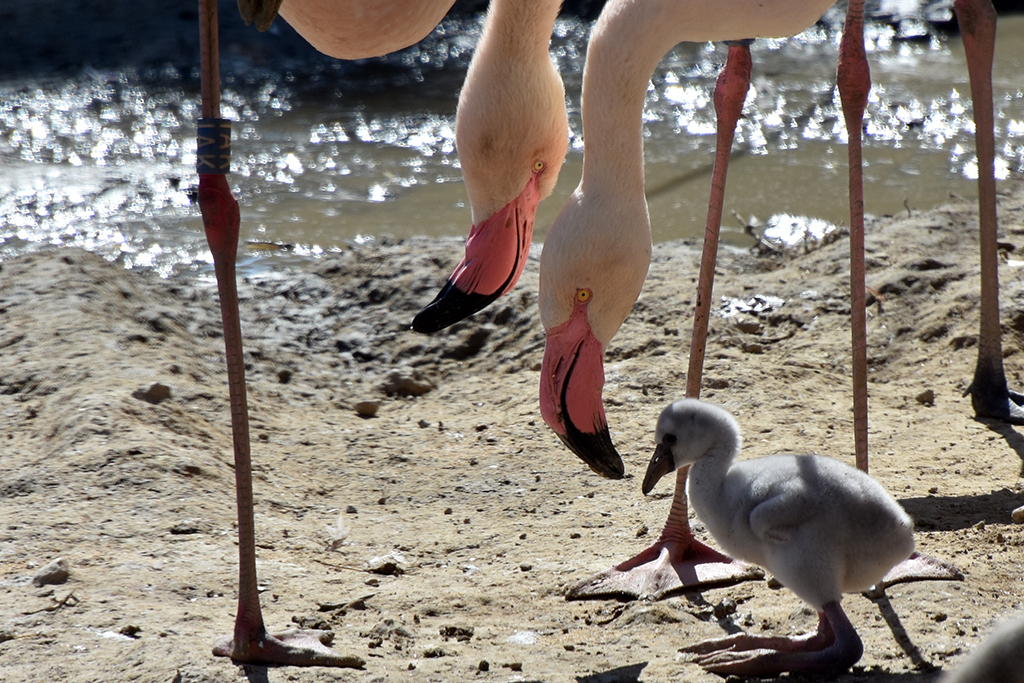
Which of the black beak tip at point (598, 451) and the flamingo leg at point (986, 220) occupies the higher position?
the flamingo leg at point (986, 220)

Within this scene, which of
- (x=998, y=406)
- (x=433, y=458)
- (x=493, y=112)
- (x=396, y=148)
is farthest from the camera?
(x=396, y=148)

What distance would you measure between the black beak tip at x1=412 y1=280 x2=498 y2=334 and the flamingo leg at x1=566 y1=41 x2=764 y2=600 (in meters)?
0.64

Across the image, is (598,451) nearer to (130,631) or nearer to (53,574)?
(130,631)

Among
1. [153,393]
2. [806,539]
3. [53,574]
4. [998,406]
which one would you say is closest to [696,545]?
[806,539]

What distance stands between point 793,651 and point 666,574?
62 centimetres

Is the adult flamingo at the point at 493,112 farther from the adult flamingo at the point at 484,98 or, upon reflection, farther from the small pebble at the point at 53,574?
the small pebble at the point at 53,574

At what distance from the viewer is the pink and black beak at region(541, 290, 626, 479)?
274 cm

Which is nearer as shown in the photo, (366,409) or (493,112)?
(493,112)

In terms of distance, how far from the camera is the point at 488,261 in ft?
10.0

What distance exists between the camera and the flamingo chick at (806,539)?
2.25m

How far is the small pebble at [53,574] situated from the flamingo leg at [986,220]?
3.20 metres

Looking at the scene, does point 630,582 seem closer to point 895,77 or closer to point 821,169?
point 821,169

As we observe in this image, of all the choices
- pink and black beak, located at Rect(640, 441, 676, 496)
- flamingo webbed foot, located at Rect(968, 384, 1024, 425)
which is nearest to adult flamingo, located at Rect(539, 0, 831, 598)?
pink and black beak, located at Rect(640, 441, 676, 496)

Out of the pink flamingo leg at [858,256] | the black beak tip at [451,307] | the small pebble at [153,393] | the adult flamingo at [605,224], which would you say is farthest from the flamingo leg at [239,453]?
the small pebble at [153,393]
